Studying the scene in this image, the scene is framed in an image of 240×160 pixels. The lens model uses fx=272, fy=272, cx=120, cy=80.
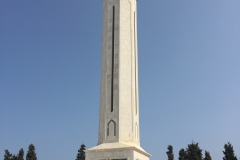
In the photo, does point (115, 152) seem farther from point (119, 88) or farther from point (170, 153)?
point (170, 153)

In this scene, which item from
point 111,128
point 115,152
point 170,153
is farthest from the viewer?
point 170,153

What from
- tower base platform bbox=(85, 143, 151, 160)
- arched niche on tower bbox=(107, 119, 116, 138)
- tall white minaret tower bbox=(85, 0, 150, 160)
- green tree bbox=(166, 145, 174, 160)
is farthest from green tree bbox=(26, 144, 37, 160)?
tower base platform bbox=(85, 143, 151, 160)

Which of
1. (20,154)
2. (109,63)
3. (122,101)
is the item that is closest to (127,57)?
(109,63)

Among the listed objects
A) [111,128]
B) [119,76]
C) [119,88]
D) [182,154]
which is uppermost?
[119,76]

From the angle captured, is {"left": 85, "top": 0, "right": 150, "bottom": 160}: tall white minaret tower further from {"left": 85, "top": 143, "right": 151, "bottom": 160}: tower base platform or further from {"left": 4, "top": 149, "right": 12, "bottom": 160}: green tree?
{"left": 4, "top": 149, "right": 12, "bottom": 160}: green tree

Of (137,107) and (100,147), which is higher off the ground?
(137,107)

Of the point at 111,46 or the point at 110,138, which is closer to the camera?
the point at 110,138

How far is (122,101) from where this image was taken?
72.5 feet

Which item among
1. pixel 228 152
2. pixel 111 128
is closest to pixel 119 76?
pixel 111 128

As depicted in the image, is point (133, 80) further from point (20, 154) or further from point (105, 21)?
point (20, 154)

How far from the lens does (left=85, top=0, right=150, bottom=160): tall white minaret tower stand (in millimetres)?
20266

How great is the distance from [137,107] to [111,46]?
5.80 meters

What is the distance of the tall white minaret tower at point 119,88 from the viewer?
798 inches

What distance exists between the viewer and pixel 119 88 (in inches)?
879
